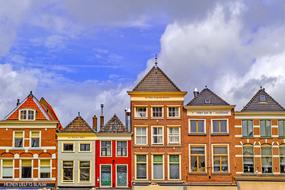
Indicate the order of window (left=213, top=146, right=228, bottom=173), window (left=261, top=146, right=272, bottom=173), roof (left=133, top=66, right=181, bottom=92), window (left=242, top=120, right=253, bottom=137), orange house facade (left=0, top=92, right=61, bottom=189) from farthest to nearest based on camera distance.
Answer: roof (left=133, top=66, right=181, bottom=92)
window (left=242, top=120, right=253, bottom=137)
window (left=213, top=146, right=228, bottom=173)
window (left=261, top=146, right=272, bottom=173)
orange house facade (left=0, top=92, right=61, bottom=189)

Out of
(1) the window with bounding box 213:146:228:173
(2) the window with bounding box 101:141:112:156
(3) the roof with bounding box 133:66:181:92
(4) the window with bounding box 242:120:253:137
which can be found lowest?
(1) the window with bounding box 213:146:228:173

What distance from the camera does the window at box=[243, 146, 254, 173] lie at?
2121 inches

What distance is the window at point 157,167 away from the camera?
177ft

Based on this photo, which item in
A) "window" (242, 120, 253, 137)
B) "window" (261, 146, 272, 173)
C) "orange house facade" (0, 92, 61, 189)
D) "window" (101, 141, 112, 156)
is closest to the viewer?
"orange house facade" (0, 92, 61, 189)

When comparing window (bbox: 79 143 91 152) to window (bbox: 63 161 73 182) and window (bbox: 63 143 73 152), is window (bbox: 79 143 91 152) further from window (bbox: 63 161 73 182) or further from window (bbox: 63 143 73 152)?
window (bbox: 63 161 73 182)

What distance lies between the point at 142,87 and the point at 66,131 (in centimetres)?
801

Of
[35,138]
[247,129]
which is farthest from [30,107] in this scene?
[247,129]

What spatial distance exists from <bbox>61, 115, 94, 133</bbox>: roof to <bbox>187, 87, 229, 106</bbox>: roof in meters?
9.53

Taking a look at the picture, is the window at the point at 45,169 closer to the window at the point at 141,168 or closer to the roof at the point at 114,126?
the roof at the point at 114,126

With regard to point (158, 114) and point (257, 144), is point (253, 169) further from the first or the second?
point (158, 114)

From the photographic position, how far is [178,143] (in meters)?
54.2

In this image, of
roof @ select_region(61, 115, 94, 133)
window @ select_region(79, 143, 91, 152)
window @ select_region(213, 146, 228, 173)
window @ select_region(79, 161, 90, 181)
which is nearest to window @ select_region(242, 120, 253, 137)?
window @ select_region(213, 146, 228, 173)

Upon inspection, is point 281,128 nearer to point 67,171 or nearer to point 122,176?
point 122,176

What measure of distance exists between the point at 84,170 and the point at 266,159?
53.7 feet
